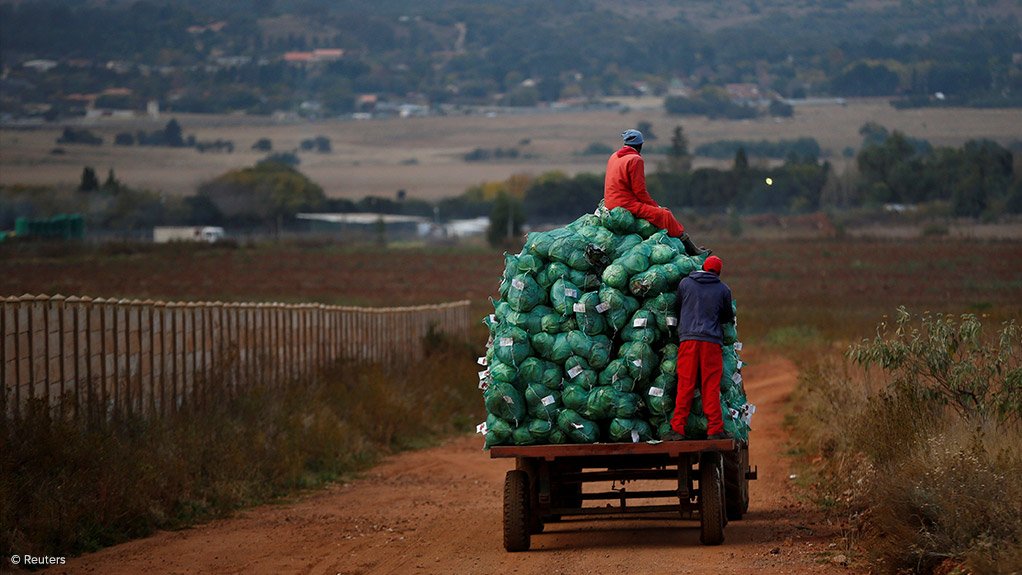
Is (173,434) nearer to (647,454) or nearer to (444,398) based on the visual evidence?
(647,454)

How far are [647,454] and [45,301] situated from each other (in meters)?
6.61

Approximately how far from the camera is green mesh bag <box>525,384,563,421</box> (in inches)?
481

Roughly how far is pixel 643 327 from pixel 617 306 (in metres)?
0.28

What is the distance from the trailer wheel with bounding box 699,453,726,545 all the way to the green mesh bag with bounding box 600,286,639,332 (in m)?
1.35

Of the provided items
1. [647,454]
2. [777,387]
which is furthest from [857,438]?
[777,387]

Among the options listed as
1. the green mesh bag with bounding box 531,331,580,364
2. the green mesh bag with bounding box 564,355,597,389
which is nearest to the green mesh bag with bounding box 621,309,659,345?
the green mesh bag with bounding box 564,355,597,389

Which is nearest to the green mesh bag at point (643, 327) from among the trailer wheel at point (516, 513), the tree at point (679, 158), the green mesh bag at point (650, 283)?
the green mesh bag at point (650, 283)

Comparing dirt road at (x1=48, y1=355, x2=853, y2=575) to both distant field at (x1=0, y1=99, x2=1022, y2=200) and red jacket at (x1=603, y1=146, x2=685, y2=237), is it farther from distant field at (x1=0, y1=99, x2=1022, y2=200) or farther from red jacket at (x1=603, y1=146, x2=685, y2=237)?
distant field at (x1=0, y1=99, x2=1022, y2=200)

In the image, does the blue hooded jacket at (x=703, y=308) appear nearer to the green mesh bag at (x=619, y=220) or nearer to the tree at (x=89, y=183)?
the green mesh bag at (x=619, y=220)

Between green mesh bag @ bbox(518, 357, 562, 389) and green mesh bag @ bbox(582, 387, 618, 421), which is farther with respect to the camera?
green mesh bag @ bbox(518, 357, 562, 389)

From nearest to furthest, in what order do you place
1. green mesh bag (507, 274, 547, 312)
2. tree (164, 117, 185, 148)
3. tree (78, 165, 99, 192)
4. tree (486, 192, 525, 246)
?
green mesh bag (507, 274, 547, 312) → tree (486, 192, 525, 246) → tree (78, 165, 99, 192) → tree (164, 117, 185, 148)

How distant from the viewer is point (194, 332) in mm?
18781

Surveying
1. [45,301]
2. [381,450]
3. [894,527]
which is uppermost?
[45,301]

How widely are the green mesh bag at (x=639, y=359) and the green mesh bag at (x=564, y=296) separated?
60 centimetres
